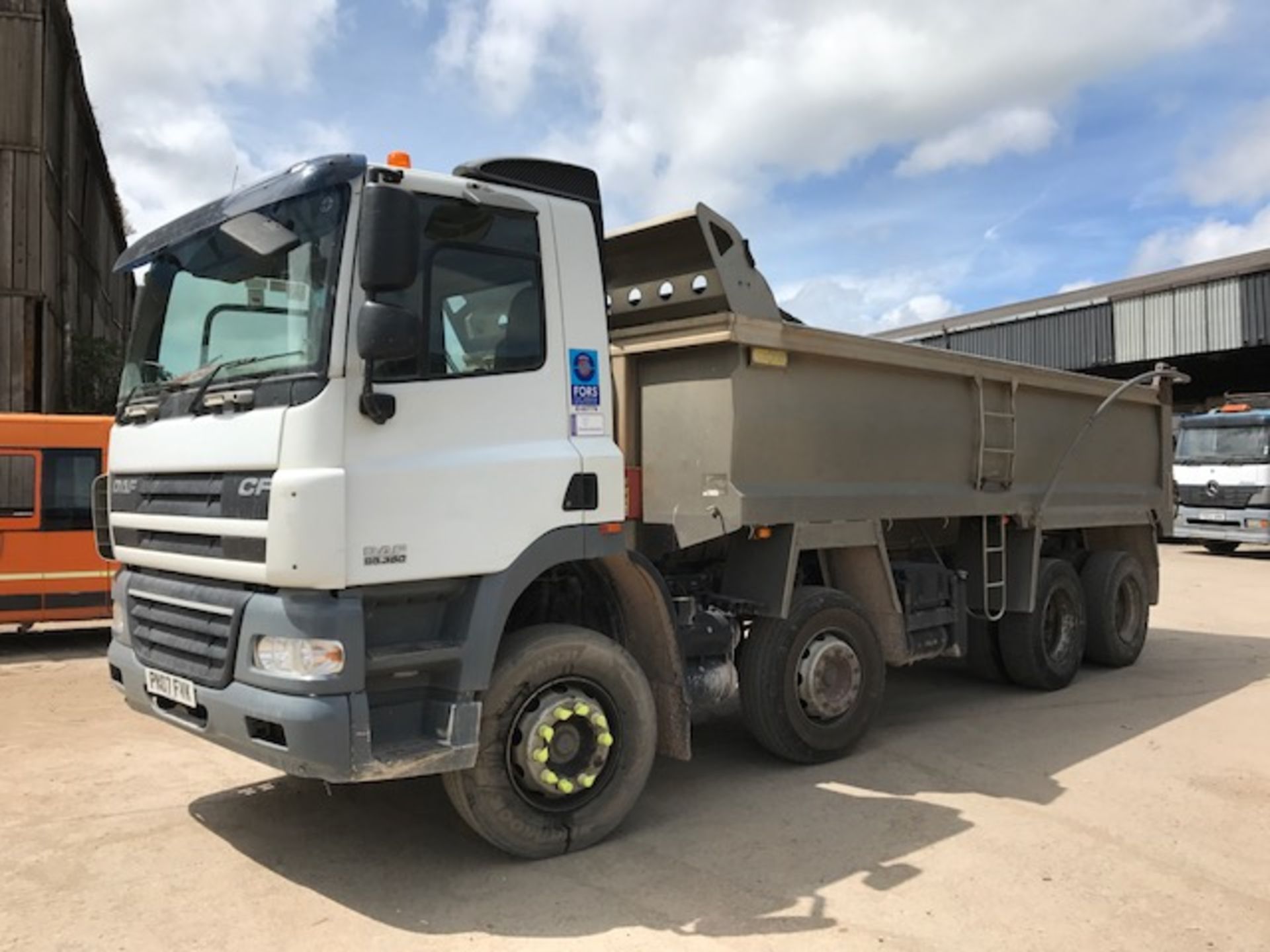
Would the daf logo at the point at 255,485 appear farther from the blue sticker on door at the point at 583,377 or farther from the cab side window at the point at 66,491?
the cab side window at the point at 66,491

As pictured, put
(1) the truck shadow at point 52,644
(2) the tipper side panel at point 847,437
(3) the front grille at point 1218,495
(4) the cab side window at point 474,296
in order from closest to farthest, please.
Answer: (4) the cab side window at point 474,296 → (2) the tipper side panel at point 847,437 → (1) the truck shadow at point 52,644 → (3) the front grille at point 1218,495

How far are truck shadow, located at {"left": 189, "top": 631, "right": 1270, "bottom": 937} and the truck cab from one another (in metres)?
14.0

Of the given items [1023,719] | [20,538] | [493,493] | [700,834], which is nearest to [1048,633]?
[1023,719]

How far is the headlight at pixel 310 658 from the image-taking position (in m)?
3.70

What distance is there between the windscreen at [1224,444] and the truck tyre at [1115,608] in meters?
12.0

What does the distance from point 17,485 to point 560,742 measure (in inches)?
318

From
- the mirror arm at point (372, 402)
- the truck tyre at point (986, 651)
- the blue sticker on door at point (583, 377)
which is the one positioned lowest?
the truck tyre at point (986, 651)

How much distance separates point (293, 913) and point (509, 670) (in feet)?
3.97

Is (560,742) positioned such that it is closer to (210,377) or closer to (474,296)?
(474,296)

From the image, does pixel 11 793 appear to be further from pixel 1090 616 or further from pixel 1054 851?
pixel 1090 616

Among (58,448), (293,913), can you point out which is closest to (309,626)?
(293,913)

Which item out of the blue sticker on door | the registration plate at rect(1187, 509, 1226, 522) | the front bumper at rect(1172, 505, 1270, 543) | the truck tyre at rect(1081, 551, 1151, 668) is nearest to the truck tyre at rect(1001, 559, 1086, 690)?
the truck tyre at rect(1081, 551, 1151, 668)

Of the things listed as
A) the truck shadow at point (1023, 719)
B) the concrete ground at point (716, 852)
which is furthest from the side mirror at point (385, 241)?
the truck shadow at point (1023, 719)

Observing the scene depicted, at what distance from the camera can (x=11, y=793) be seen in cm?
524
